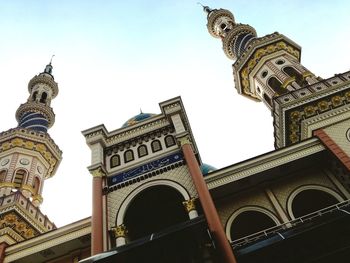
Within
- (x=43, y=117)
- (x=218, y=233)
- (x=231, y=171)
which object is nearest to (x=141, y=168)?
(x=231, y=171)

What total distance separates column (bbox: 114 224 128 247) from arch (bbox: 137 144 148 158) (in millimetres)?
3468

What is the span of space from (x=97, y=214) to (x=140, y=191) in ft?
5.67

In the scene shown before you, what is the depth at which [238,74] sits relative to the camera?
25.4m

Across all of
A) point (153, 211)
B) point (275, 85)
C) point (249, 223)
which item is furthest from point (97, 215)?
point (275, 85)

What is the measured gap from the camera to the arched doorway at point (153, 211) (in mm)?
13688

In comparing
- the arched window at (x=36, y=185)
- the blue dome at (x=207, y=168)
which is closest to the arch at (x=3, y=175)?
the arched window at (x=36, y=185)

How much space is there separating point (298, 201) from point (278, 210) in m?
1.86

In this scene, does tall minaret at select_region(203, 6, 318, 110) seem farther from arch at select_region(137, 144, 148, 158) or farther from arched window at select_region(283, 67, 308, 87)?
arch at select_region(137, 144, 148, 158)

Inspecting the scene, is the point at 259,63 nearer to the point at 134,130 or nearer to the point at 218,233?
the point at 134,130

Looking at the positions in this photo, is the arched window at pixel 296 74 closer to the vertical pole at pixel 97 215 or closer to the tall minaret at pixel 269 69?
the tall minaret at pixel 269 69

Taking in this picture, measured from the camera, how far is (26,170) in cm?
2181

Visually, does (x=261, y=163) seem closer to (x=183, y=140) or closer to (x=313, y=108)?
(x=183, y=140)

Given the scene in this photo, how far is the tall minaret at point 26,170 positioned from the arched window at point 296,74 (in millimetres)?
15490

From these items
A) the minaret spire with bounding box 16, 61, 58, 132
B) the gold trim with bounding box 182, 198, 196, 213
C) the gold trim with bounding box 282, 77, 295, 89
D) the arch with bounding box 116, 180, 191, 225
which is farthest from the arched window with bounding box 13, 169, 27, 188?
the gold trim with bounding box 282, 77, 295, 89
